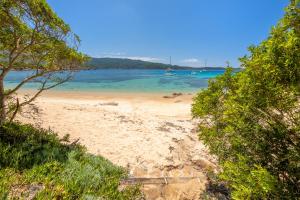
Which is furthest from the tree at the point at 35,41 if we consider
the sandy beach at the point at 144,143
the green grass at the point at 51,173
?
the sandy beach at the point at 144,143

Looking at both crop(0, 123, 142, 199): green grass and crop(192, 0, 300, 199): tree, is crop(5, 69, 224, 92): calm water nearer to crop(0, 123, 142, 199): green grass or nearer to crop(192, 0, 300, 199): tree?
crop(0, 123, 142, 199): green grass

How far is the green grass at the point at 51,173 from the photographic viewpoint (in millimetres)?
5311

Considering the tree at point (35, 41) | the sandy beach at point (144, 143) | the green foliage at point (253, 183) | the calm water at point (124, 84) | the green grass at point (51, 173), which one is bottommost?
the calm water at point (124, 84)

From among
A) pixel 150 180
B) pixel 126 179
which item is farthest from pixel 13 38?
pixel 150 180

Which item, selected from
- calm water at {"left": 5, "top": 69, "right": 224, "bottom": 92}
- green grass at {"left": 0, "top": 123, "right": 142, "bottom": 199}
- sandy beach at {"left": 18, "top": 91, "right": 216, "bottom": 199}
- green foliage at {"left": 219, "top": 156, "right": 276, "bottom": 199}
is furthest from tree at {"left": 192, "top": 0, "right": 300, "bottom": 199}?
calm water at {"left": 5, "top": 69, "right": 224, "bottom": 92}

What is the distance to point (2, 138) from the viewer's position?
7.79 m

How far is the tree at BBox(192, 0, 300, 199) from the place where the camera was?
170 inches

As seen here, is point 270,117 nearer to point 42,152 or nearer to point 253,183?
point 253,183

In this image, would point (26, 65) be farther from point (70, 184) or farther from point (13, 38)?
point (70, 184)

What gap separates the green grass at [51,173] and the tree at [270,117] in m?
3.26

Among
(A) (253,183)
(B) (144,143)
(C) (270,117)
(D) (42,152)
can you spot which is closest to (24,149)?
(D) (42,152)

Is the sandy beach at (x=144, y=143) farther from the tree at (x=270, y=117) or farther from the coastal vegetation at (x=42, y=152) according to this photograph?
the tree at (x=270, y=117)

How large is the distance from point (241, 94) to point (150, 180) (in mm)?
4843

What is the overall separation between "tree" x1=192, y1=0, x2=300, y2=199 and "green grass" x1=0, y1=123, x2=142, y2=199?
3259 millimetres
